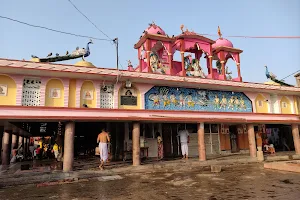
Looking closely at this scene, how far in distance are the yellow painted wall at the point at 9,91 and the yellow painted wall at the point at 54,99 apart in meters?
1.33

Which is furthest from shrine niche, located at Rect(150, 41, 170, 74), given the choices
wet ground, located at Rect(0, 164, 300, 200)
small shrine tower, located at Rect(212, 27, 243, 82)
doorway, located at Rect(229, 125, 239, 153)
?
wet ground, located at Rect(0, 164, 300, 200)

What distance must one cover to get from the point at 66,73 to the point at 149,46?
21.4 feet

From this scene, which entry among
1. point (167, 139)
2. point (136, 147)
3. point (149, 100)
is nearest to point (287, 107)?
point (167, 139)

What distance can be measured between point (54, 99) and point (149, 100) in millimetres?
4949

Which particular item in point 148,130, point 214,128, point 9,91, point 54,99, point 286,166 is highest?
point 9,91

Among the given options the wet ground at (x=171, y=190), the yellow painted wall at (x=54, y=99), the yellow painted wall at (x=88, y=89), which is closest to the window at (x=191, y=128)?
the yellow painted wall at (x=88, y=89)

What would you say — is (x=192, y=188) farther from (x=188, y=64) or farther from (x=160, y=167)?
(x=188, y=64)

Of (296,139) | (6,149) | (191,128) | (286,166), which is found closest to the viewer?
(286,166)

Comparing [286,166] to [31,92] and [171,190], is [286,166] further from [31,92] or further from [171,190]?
[31,92]

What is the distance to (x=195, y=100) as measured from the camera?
46.2ft

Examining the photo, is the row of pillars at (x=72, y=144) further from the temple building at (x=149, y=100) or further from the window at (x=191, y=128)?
the window at (x=191, y=128)

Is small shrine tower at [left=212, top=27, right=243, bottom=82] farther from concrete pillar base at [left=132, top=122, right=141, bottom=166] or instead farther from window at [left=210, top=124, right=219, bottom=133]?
concrete pillar base at [left=132, top=122, right=141, bottom=166]

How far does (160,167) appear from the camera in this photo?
448 inches

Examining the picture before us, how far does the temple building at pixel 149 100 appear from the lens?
34.3ft
